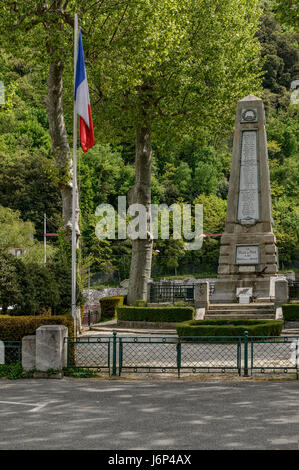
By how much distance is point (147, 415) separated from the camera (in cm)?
993

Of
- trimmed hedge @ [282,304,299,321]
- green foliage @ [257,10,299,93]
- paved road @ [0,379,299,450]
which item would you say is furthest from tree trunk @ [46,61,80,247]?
green foliage @ [257,10,299,93]

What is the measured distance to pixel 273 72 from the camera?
89.0 metres

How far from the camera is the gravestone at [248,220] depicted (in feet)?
88.8

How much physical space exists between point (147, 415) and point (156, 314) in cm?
1528

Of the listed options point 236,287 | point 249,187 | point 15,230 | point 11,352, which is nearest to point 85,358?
point 11,352

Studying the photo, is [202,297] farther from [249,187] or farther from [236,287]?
[249,187]

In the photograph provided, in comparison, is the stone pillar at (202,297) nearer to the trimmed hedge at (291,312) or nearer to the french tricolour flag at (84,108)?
the trimmed hedge at (291,312)

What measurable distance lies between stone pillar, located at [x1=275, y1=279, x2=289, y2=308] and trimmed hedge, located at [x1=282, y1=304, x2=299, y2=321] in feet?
5.24

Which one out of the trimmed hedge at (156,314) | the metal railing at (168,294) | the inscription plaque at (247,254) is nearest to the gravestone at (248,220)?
the inscription plaque at (247,254)

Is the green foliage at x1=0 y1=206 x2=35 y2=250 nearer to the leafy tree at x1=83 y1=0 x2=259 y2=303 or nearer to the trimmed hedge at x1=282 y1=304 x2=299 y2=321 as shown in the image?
the leafy tree at x1=83 y1=0 x2=259 y2=303

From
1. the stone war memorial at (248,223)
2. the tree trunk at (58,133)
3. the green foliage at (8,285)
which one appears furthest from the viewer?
the stone war memorial at (248,223)
